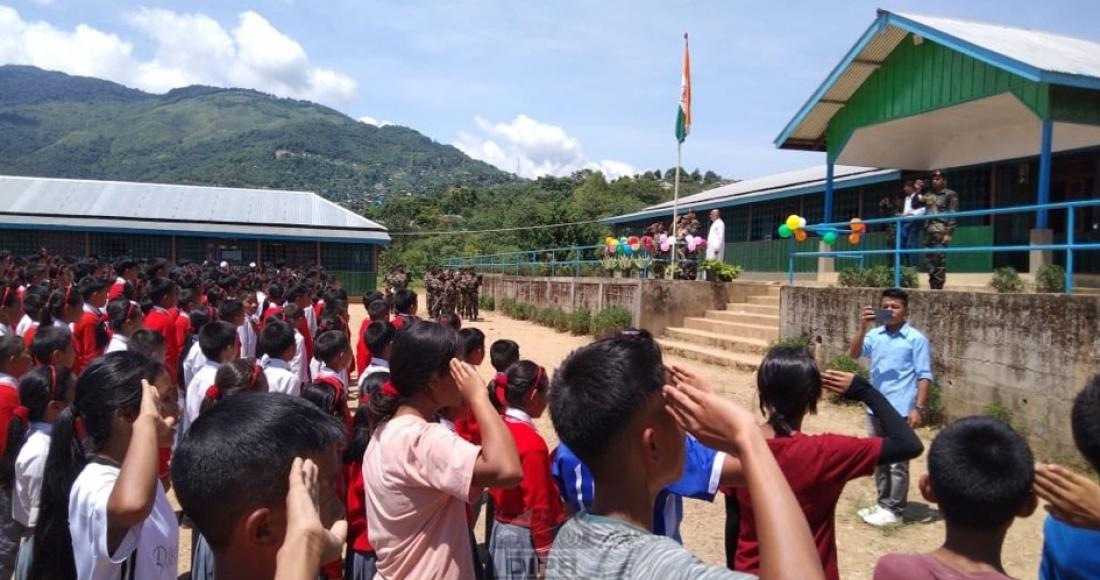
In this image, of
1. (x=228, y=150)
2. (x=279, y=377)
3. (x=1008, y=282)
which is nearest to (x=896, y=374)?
(x=1008, y=282)

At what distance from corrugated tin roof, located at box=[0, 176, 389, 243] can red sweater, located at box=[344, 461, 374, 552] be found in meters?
23.4

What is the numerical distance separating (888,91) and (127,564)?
12617 mm

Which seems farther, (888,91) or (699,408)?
(888,91)

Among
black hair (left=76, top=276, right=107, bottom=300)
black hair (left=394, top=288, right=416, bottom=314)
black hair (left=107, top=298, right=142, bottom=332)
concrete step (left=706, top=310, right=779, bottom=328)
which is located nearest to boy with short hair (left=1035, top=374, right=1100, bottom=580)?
black hair (left=394, top=288, right=416, bottom=314)

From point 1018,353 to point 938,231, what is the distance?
301 cm

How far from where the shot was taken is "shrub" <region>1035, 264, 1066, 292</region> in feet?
24.1

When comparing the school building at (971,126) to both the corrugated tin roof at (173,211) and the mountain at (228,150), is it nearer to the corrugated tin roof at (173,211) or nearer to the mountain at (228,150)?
the corrugated tin roof at (173,211)

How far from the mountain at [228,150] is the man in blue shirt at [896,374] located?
381ft

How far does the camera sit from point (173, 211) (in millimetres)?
25719

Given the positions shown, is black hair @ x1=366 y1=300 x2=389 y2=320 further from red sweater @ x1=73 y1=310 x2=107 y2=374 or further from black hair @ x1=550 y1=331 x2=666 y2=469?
black hair @ x1=550 y1=331 x2=666 y2=469

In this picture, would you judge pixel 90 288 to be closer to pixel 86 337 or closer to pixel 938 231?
pixel 86 337

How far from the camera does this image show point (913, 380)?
5.20 metres

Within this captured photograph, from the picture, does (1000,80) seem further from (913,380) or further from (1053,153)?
(913,380)

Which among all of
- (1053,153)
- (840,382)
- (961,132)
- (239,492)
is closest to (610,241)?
(961,132)
